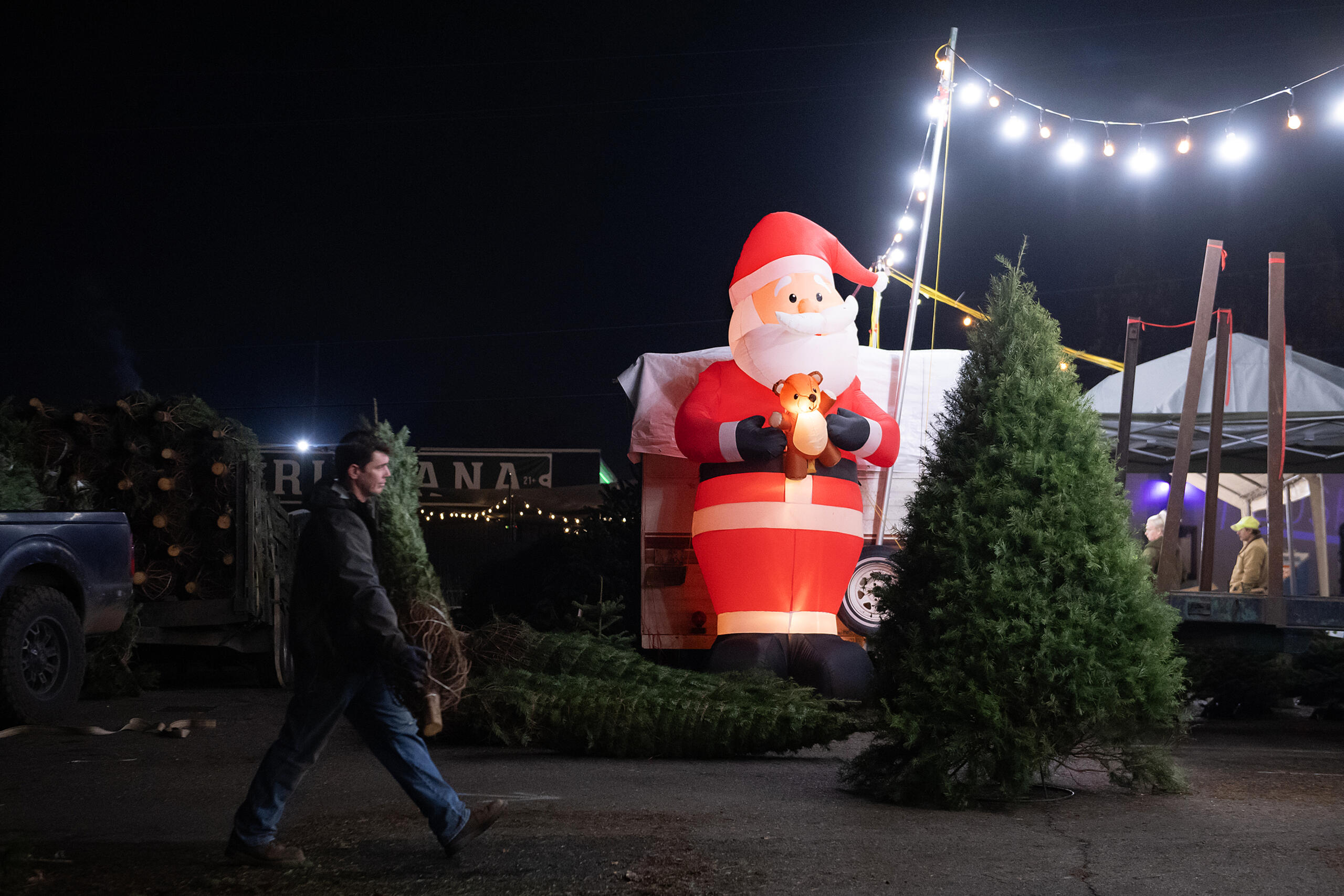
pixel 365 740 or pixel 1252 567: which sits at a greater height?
pixel 1252 567

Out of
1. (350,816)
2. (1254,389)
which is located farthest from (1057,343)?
(1254,389)

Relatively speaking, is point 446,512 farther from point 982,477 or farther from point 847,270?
point 982,477

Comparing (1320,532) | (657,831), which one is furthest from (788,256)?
(1320,532)

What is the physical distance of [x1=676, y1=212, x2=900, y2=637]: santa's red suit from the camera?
8500 millimetres

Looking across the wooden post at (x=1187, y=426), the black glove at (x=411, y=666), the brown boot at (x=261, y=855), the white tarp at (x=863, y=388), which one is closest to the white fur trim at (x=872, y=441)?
the white tarp at (x=863, y=388)

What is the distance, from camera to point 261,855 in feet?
12.7

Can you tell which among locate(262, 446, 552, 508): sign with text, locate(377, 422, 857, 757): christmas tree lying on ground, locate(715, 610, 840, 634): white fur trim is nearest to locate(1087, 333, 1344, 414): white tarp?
locate(715, 610, 840, 634): white fur trim

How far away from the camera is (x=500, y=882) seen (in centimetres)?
372

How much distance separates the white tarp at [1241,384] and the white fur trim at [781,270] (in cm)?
730

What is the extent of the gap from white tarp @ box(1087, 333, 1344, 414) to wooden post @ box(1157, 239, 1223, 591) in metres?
5.94

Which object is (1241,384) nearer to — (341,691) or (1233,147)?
(1233,147)

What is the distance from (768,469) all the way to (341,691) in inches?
195

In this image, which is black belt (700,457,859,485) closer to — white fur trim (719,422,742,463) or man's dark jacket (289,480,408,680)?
white fur trim (719,422,742,463)

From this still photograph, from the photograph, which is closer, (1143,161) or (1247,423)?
(1143,161)
